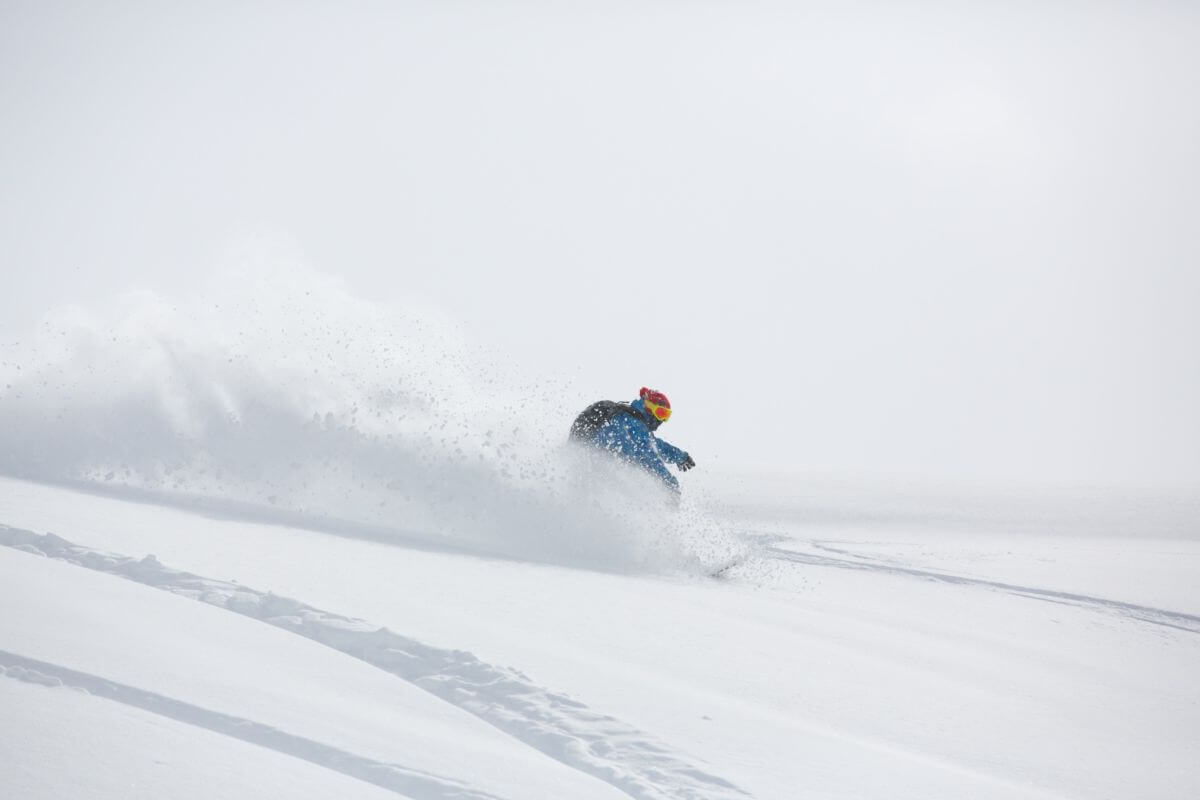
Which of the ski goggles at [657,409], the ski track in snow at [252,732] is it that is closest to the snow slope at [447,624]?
the ski track in snow at [252,732]

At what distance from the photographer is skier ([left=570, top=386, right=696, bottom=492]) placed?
10938 mm

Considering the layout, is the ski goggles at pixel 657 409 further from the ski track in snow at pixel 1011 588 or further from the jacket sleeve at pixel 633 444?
the ski track in snow at pixel 1011 588

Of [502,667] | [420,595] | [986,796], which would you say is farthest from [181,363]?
[986,796]

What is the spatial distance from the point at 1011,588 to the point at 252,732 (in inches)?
451

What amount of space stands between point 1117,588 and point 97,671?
45.0ft

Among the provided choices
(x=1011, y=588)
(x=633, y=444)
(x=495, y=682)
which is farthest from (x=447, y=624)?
(x=1011, y=588)

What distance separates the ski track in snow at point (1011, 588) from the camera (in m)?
11.2

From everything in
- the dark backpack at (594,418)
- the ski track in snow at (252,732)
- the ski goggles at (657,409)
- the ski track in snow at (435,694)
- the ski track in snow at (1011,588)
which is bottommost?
the ski track in snow at (252,732)

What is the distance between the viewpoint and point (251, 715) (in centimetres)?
379

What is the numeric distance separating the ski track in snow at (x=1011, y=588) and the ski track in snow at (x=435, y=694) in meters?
8.64

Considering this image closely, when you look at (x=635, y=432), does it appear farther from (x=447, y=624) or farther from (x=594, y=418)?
(x=447, y=624)

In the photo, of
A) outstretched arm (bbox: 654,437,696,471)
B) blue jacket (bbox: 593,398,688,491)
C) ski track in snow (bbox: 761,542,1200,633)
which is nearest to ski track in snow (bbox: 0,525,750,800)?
blue jacket (bbox: 593,398,688,491)

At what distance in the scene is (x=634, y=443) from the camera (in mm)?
10977

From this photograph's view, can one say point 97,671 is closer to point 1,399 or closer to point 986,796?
point 986,796
